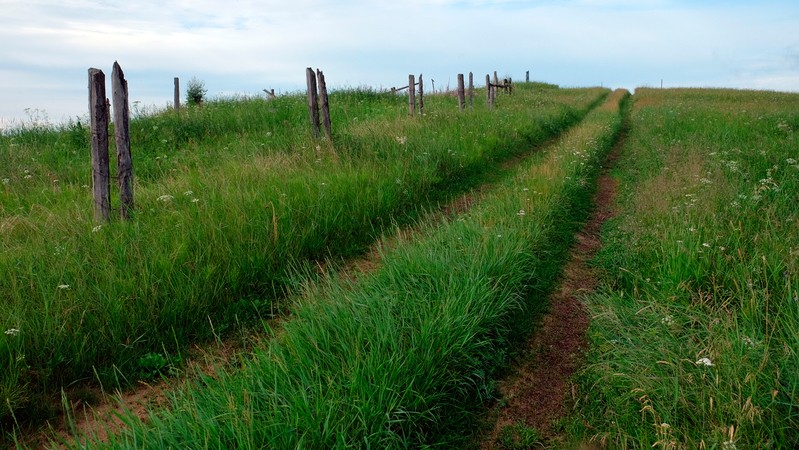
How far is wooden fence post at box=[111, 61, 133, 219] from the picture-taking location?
691cm

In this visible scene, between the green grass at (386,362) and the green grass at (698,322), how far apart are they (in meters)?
0.82

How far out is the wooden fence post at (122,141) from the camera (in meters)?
6.91

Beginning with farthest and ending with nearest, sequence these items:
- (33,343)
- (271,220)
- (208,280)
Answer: (271,220) → (208,280) → (33,343)

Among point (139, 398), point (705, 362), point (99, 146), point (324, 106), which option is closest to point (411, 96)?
point (324, 106)

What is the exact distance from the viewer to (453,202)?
9.62 m

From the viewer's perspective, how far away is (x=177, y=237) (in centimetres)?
584

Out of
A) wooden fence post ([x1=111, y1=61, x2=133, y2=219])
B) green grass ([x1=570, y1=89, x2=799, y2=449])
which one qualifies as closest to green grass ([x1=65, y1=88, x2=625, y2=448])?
green grass ([x1=570, y1=89, x2=799, y2=449])

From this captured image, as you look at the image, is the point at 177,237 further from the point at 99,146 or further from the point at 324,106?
the point at 324,106

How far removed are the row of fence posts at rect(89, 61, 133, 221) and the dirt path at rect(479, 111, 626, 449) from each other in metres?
5.28

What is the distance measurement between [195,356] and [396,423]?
2.31m

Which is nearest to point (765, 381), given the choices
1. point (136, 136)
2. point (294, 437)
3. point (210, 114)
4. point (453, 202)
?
point (294, 437)

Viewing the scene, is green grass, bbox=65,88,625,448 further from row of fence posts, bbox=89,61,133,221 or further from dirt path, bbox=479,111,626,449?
row of fence posts, bbox=89,61,133,221

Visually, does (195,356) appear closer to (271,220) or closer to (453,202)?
(271,220)

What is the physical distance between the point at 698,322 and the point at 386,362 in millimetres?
2655
